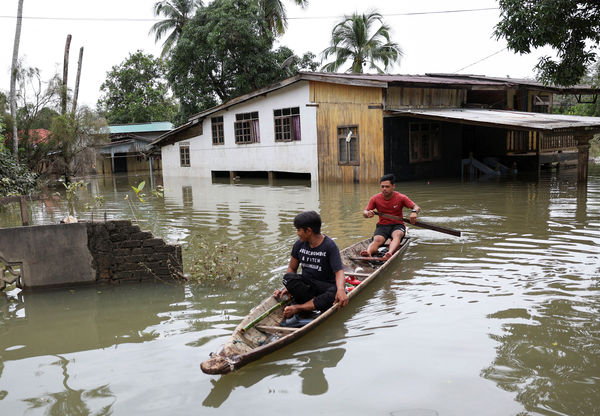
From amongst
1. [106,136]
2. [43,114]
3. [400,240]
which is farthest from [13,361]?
[106,136]

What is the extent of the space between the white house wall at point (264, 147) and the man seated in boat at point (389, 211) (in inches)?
535

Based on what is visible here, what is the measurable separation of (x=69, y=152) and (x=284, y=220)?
53.8ft

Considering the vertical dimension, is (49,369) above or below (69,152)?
below

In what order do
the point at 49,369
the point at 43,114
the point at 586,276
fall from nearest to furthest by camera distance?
1. the point at 49,369
2. the point at 586,276
3. the point at 43,114

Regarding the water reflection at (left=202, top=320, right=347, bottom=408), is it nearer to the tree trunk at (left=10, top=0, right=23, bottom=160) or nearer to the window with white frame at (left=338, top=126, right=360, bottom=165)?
the window with white frame at (left=338, top=126, right=360, bottom=165)

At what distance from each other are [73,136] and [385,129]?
1462 cm

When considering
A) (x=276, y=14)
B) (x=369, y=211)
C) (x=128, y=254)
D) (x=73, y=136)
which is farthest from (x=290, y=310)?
(x=276, y=14)

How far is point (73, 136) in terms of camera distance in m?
24.3

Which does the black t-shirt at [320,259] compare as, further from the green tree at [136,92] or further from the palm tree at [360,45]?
the green tree at [136,92]

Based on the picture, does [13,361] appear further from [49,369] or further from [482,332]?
[482,332]

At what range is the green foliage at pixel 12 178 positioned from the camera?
14.8 m

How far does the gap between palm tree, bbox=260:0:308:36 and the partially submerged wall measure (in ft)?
84.1

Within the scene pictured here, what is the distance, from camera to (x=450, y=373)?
14.6 feet

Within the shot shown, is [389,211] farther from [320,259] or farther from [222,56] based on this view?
[222,56]
